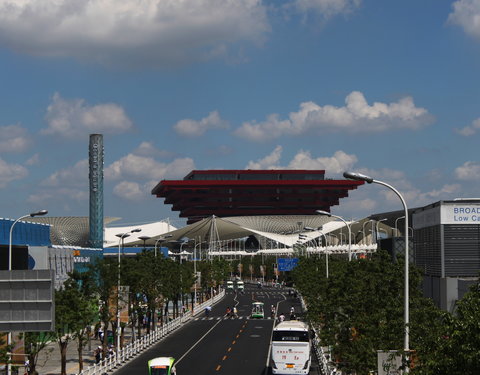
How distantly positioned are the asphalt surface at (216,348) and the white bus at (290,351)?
2.34 m

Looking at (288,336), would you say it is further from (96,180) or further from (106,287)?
(96,180)

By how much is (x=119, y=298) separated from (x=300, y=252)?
11623cm

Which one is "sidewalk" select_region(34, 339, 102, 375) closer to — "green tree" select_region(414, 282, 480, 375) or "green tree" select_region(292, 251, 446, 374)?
"green tree" select_region(292, 251, 446, 374)

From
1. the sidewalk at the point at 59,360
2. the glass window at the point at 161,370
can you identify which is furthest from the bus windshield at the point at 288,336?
the sidewalk at the point at 59,360

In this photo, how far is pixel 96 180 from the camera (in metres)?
166

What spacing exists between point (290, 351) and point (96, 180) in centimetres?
11982

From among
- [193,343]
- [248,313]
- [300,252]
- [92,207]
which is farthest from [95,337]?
[300,252]

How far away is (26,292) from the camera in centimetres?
3475

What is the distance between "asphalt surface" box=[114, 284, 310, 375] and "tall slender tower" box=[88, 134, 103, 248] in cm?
6487

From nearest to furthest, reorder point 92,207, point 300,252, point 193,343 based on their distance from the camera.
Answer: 1. point 193,343
2. point 92,207
3. point 300,252

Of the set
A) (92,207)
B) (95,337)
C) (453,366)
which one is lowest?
(95,337)

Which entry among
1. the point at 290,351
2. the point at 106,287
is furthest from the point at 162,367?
the point at 106,287

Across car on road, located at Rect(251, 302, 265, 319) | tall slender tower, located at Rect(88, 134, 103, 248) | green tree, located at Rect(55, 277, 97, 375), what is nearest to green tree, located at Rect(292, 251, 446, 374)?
green tree, located at Rect(55, 277, 97, 375)

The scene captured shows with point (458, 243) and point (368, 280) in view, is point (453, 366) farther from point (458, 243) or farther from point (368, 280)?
point (458, 243)
